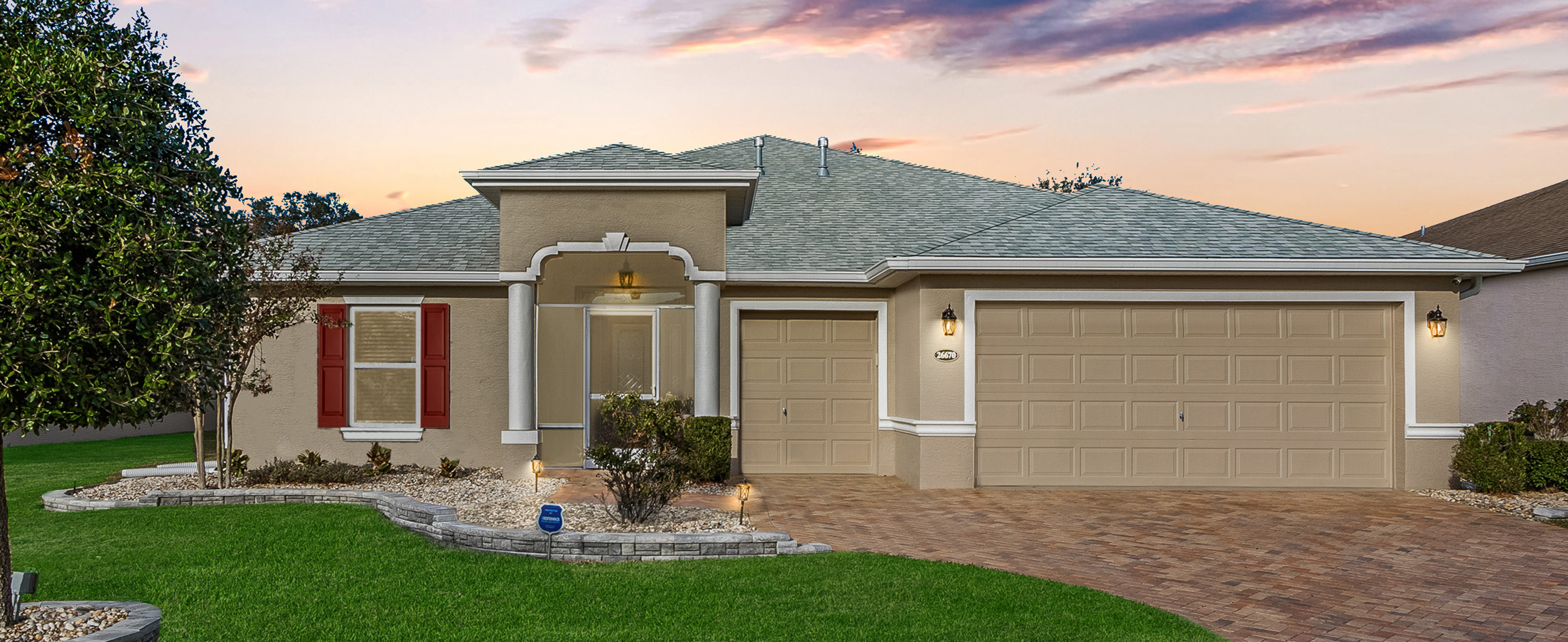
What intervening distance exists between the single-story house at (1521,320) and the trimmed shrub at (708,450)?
421 inches

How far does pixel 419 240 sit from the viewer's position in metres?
13.4

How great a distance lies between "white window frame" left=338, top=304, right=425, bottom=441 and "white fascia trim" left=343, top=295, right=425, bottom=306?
0.03m

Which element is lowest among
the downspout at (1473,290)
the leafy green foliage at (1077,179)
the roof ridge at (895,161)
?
the downspout at (1473,290)

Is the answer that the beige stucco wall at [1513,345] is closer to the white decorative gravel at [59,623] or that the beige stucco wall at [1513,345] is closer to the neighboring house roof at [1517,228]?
the neighboring house roof at [1517,228]

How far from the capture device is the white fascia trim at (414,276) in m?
12.1

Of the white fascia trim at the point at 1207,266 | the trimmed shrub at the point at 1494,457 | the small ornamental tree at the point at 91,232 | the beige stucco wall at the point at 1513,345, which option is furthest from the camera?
the beige stucco wall at the point at 1513,345

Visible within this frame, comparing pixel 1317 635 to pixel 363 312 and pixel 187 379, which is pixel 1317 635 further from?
pixel 363 312

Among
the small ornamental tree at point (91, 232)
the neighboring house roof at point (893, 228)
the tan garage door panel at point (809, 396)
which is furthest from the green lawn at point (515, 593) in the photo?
the tan garage door panel at point (809, 396)

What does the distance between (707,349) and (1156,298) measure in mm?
5513

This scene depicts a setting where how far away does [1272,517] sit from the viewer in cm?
928

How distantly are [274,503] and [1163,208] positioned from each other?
1138 cm

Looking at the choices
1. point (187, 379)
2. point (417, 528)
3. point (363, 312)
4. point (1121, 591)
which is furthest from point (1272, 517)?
point (363, 312)

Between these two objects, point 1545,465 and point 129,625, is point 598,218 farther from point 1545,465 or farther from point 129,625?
point 1545,465

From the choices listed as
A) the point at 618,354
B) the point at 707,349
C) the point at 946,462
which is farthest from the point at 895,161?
the point at 946,462
